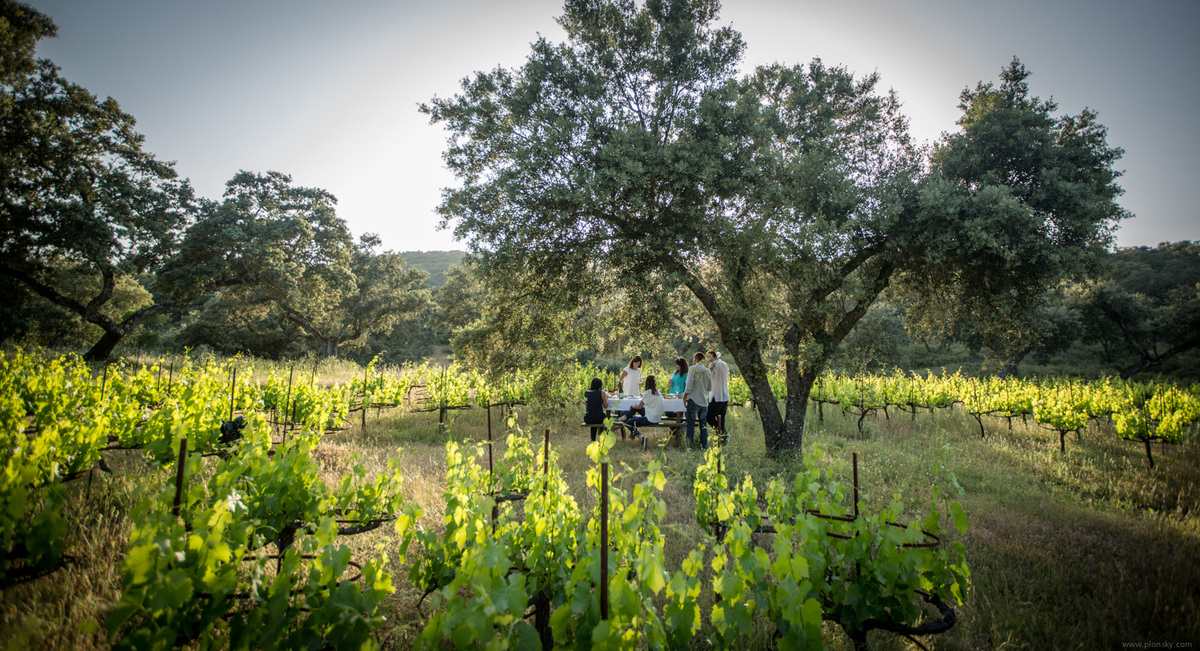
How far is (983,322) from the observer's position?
25.8ft

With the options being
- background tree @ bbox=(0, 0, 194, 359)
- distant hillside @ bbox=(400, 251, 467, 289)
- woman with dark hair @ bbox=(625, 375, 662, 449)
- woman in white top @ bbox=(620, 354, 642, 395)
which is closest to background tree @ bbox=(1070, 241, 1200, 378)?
woman in white top @ bbox=(620, 354, 642, 395)

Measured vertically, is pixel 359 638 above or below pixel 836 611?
above

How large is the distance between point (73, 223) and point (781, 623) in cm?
2369

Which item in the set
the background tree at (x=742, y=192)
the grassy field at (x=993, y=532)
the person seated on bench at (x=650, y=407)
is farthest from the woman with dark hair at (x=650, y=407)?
the background tree at (x=742, y=192)

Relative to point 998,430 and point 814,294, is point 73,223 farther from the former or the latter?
point 998,430

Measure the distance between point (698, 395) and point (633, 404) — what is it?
153 cm

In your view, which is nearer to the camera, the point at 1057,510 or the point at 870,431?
the point at 1057,510

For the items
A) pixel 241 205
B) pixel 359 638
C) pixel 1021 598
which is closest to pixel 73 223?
pixel 241 205

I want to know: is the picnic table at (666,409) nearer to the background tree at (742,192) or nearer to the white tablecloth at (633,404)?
the white tablecloth at (633,404)

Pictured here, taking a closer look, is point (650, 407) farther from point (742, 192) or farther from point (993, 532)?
point (993, 532)

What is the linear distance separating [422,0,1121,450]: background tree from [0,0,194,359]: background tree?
16458mm

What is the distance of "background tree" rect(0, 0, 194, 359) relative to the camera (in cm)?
1466

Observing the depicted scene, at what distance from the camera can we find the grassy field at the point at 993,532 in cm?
298

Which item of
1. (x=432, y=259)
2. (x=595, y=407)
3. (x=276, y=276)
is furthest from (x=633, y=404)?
(x=432, y=259)
